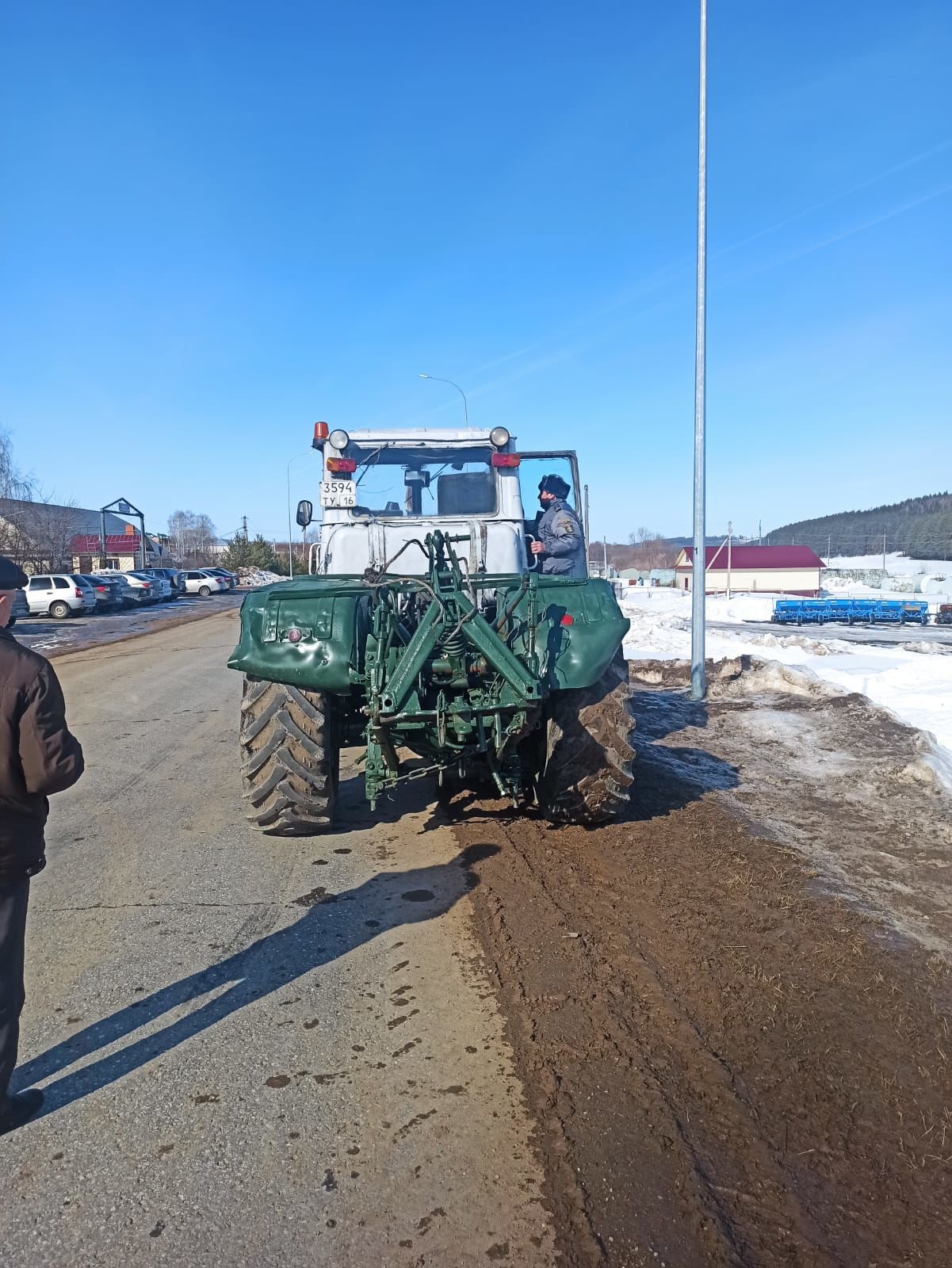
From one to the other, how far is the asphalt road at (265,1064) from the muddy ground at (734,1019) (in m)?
0.22

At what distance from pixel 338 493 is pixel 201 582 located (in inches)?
1784

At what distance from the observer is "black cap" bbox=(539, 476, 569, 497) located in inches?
304

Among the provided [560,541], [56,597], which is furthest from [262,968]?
[56,597]

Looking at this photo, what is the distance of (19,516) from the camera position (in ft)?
130

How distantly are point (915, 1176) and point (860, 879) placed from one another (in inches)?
93.3

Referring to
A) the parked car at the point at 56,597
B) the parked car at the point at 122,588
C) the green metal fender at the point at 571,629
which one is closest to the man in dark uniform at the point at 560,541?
the green metal fender at the point at 571,629

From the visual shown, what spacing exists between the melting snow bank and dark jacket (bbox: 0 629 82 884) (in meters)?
6.12

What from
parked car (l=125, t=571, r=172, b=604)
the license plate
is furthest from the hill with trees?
the license plate

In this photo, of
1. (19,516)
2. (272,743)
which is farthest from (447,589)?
(19,516)

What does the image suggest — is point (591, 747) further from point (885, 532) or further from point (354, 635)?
point (885, 532)

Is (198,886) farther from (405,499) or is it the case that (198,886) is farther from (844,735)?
(844,735)

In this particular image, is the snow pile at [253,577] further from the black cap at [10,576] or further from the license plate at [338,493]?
the black cap at [10,576]

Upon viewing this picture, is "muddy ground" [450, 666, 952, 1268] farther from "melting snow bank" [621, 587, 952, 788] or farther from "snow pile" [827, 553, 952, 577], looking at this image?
"snow pile" [827, 553, 952, 577]

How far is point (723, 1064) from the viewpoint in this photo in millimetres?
2924
